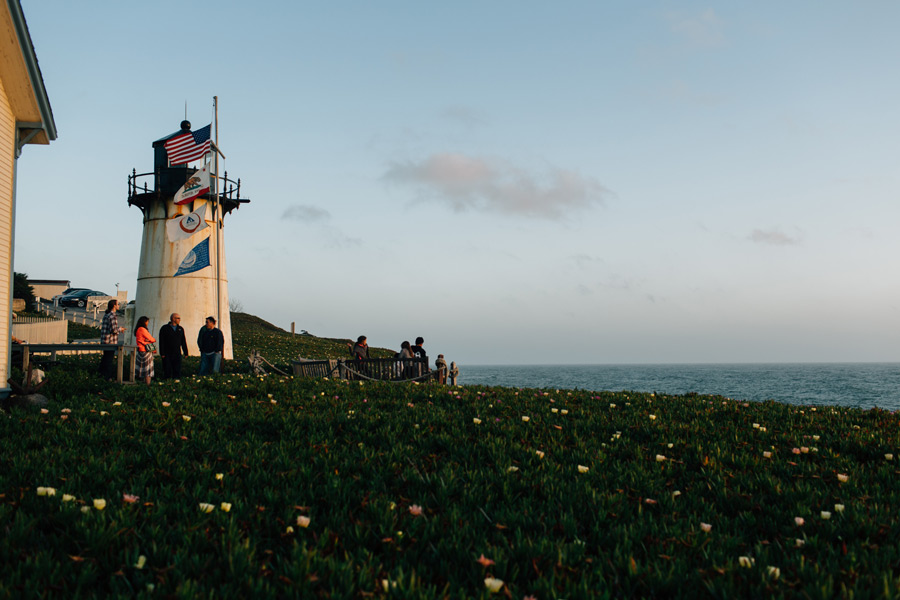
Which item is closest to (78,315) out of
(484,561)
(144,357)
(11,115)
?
(144,357)

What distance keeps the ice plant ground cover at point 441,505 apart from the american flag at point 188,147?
19.4 meters

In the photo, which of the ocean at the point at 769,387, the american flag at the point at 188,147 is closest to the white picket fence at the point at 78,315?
the american flag at the point at 188,147

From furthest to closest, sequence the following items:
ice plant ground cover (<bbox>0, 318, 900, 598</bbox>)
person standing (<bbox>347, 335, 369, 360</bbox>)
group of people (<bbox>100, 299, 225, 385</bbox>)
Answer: person standing (<bbox>347, 335, 369, 360</bbox>) → group of people (<bbox>100, 299, 225, 385</bbox>) → ice plant ground cover (<bbox>0, 318, 900, 598</bbox>)

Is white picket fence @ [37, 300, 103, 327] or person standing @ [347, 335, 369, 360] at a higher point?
white picket fence @ [37, 300, 103, 327]

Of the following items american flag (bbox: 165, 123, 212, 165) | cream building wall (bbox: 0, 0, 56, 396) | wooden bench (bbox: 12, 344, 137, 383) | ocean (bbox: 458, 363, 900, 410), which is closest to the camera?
cream building wall (bbox: 0, 0, 56, 396)

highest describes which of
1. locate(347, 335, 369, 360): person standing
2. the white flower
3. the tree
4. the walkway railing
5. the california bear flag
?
the california bear flag

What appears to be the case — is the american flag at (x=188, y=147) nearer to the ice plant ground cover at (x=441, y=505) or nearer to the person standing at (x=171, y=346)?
the person standing at (x=171, y=346)

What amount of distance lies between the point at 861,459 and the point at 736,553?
14.6 ft

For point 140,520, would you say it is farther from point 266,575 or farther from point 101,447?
point 101,447

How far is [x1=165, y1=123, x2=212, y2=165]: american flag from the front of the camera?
26.3 meters

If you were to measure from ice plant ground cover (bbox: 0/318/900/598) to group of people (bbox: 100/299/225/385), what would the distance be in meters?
6.56

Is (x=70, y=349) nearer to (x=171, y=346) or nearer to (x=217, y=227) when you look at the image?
(x=171, y=346)

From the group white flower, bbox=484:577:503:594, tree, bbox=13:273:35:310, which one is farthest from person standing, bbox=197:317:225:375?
tree, bbox=13:273:35:310

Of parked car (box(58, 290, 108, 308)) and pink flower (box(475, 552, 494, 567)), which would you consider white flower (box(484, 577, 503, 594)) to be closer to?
pink flower (box(475, 552, 494, 567))
